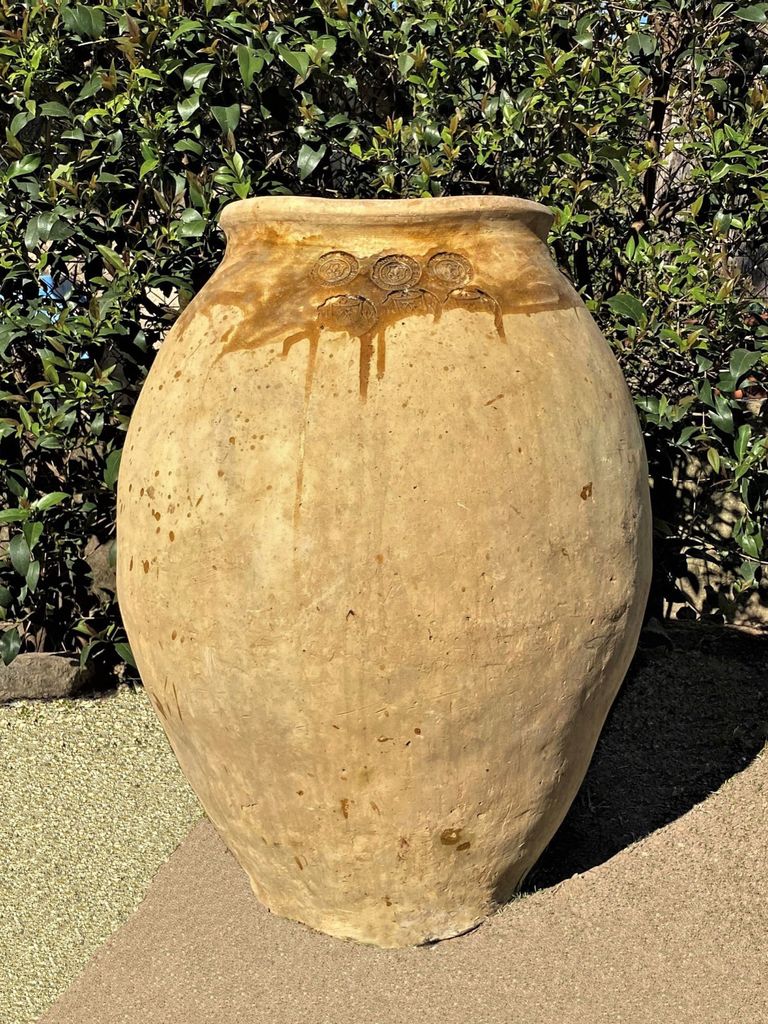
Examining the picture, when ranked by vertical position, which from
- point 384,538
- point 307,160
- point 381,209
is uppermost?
point 381,209

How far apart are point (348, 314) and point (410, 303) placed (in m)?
0.12

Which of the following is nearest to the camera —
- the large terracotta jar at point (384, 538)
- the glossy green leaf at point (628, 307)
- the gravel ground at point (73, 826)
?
the large terracotta jar at point (384, 538)

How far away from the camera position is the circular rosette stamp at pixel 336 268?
2.22 metres

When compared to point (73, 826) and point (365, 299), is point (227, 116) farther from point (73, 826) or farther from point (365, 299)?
point (73, 826)

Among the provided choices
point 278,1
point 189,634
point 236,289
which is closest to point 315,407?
point 236,289

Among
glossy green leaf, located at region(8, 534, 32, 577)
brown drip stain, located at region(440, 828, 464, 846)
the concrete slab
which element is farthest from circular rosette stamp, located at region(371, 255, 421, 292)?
glossy green leaf, located at region(8, 534, 32, 577)

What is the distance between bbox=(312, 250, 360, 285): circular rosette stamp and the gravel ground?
5.09 feet

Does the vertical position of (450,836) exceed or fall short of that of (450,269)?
it falls short

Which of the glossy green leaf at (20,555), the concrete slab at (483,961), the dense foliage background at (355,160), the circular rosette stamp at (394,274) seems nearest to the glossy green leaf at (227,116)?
the dense foliage background at (355,160)

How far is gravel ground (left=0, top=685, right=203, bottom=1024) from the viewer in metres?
2.54

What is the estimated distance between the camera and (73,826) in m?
3.06

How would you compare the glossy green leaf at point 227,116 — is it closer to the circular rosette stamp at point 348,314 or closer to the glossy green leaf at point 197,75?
the glossy green leaf at point 197,75

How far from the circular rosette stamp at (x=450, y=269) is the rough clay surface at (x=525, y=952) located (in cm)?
141

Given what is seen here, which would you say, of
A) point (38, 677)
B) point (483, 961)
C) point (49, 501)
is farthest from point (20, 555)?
point (483, 961)
